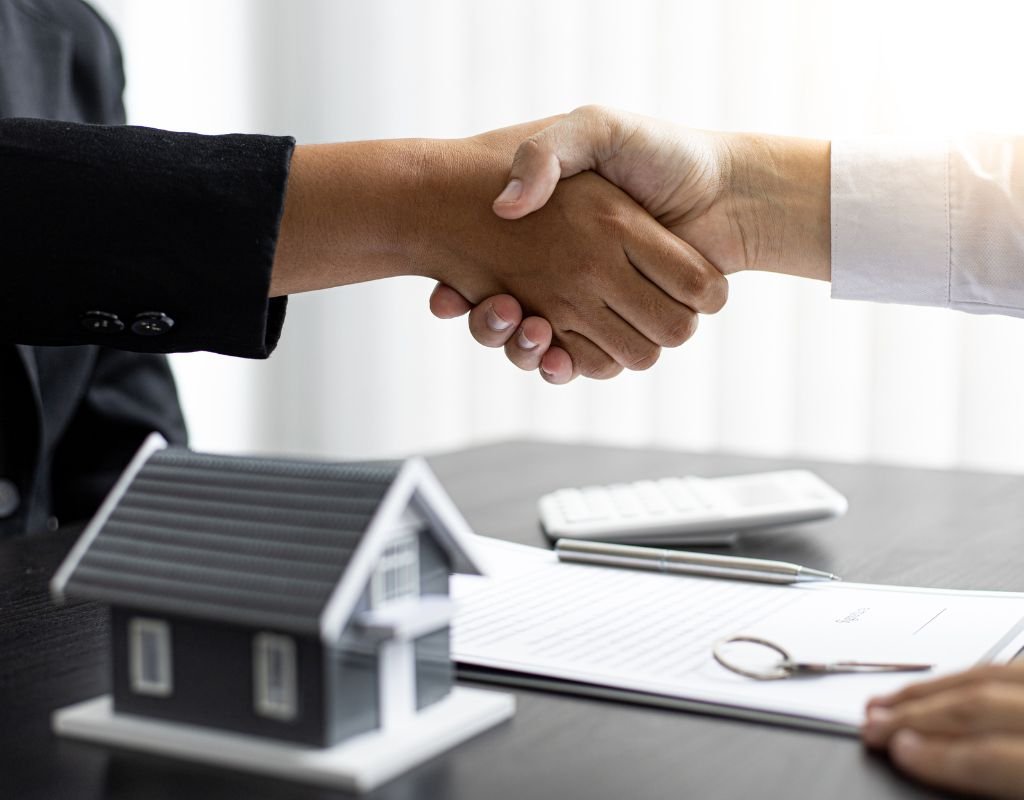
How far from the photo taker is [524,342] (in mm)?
1271

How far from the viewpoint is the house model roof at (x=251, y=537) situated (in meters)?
0.45

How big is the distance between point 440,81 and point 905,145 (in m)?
1.67

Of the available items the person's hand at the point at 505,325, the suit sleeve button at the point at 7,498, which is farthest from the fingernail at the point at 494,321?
the suit sleeve button at the point at 7,498

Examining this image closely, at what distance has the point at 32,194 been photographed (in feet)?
2.92

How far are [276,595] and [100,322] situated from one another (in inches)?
21.1

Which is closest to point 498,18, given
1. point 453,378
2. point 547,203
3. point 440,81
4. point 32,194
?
point 440,81

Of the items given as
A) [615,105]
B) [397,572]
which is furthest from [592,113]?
[615,105]

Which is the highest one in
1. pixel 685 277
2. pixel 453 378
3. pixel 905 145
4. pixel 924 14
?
pixel 924 14

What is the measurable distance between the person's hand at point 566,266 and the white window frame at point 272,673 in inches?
27.9

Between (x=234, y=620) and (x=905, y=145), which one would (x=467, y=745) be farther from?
(x=905, y=145)

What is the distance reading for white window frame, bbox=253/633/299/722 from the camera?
18.4 inches

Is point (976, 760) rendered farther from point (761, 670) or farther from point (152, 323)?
point (152, 323)

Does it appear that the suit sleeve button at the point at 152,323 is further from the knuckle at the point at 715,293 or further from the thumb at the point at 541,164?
the knuckle at the point at 715,293

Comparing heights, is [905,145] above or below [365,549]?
above
